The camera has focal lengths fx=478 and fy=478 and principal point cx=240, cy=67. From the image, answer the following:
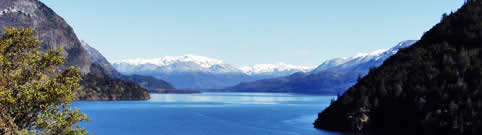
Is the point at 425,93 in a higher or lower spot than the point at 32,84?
lower

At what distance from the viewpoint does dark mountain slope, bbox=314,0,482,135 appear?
12988 cm

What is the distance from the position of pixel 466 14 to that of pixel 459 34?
21.3 meters

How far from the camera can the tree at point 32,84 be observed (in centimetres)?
4068

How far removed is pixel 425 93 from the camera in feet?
469

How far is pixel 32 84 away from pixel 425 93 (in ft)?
410

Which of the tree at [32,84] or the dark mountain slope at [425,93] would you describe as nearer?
the tree at [32,84]

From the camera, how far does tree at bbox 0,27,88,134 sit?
40681 millimetres

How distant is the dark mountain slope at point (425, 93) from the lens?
130 meters

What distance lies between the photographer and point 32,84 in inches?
1645

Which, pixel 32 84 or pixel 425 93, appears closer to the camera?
pixel 32 84

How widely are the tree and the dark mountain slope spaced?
358 feet

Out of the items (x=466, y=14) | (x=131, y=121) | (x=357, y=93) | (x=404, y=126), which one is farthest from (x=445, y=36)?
(x=131, y=121)

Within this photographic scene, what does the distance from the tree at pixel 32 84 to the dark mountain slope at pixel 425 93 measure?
358ft

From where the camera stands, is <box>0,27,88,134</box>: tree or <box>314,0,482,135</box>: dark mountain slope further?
<box>314,0,482,135</box>: dark mountain slope
